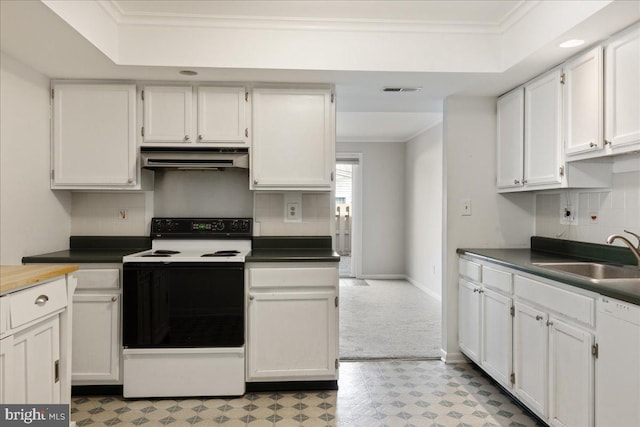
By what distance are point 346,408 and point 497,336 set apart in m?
1.06

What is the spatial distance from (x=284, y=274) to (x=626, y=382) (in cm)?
182

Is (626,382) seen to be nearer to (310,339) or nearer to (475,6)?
(310,339)

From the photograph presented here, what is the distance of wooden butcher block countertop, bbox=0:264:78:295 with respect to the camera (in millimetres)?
1592

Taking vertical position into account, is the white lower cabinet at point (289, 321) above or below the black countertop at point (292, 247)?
Result: below

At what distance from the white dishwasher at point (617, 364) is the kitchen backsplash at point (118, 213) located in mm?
2886

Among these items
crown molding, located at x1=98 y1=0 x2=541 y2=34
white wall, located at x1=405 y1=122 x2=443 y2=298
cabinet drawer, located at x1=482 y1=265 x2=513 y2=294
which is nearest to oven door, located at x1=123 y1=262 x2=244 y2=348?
crown molding, located at x1=98 y1=0 x2=541 y2=34

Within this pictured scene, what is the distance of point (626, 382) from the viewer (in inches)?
65.8

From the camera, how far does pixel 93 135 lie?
9.68ft

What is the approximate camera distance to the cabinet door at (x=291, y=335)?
277 cm

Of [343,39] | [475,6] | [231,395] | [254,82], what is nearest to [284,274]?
[231,395]

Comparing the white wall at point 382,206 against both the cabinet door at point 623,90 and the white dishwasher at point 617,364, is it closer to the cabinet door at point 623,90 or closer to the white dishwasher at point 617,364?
the cabinet door at point 623,90

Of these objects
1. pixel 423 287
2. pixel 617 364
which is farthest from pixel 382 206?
pixel 617 364

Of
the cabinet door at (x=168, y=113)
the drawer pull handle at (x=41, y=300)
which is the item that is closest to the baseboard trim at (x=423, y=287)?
the cabinet door at (x=168, y=113)

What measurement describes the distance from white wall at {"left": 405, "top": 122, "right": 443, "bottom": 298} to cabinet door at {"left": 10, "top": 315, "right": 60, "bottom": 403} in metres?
4.32
